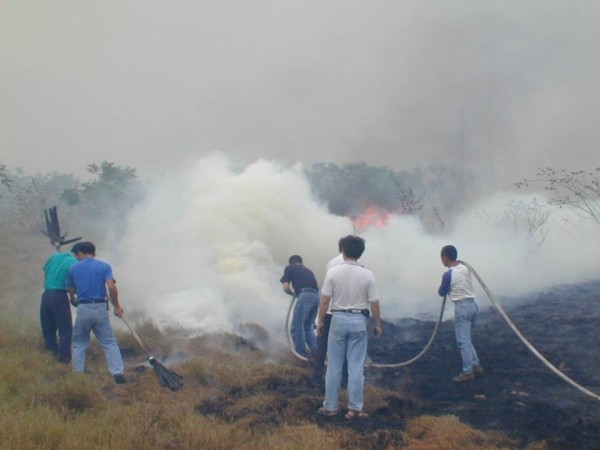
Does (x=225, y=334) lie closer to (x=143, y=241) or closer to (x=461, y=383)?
(x=461, y=383)

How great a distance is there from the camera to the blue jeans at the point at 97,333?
294 inches

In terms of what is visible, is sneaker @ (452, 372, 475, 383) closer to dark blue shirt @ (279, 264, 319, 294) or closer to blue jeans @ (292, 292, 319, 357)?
blue jeans @ (292, 292, 319, 357)

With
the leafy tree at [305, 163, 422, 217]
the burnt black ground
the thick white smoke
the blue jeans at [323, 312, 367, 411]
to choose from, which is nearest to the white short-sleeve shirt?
the blue jeans at [323, 312, 367, 411]

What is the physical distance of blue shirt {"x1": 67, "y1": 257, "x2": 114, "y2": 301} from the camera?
24.7ft

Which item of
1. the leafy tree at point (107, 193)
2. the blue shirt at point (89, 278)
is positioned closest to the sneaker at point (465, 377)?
the blue shirt at point (89, 278)

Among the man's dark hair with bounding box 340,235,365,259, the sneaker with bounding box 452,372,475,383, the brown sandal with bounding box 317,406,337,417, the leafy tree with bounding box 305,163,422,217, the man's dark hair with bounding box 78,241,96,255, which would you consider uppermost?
the leafy tree with bounding box 305,163,422,217

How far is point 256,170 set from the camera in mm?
15711

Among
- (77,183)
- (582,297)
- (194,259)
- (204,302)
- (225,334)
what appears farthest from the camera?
(77,183)

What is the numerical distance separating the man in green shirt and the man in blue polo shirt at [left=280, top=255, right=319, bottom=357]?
3.15 meters

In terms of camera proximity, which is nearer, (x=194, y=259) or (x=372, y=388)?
(x=372, y=388)

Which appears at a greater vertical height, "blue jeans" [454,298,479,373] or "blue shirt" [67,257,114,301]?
"blue shirt" [67,257,114,301]

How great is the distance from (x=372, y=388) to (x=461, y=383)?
128cm

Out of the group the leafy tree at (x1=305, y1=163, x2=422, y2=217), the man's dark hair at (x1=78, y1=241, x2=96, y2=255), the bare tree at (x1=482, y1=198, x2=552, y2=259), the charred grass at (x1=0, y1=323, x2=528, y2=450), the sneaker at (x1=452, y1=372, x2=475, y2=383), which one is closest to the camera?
the charred grass at (x1=0, y1=323, x2=528, y2=450)

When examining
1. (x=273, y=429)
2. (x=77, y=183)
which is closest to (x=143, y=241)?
(x=273, y=429)
